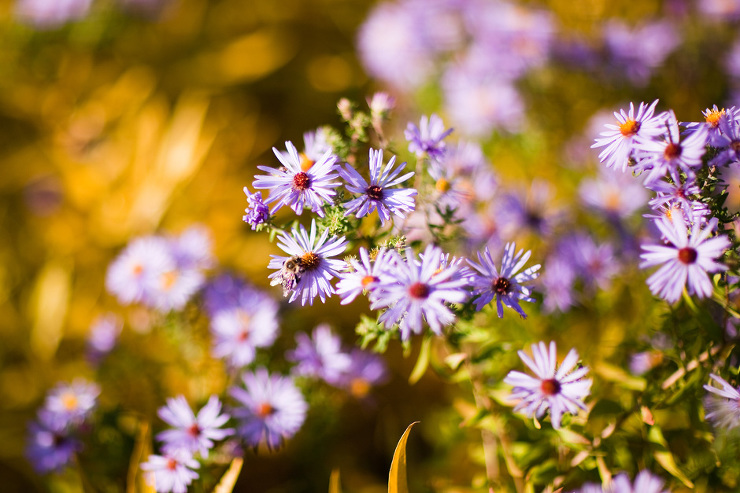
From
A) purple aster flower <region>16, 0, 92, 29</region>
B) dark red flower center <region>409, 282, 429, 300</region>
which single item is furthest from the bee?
purple aster flower <region>16, 0, 92, 29</region>

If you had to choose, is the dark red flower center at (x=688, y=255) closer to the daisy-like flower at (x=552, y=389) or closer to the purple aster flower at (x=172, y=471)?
the daisy-like flower at (x=552, y=389)

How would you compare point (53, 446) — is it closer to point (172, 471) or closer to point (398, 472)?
point (172, 471)

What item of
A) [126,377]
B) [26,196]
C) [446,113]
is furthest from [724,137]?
[26,196]

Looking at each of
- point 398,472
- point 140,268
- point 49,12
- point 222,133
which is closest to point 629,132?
point 398,472

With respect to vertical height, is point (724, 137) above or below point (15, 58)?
below

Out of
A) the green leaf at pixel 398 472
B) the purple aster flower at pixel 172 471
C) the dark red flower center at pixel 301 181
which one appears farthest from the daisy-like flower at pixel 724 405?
the purple aster flower at pixel 172 471

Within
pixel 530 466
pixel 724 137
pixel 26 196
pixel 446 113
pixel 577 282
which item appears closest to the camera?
pixel 724 137

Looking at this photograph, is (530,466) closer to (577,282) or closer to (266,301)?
(577,282)
